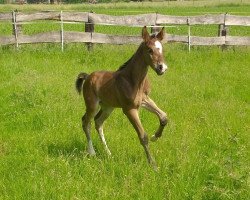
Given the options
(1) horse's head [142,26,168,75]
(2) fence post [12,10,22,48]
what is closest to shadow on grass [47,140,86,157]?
(1) horse's head [142,26,168,75]

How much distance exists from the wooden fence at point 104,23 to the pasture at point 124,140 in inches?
95.4

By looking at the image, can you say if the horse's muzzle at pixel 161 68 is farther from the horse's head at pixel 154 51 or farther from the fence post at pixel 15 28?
the fence post at pixel 15 28

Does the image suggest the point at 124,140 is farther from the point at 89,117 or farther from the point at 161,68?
the point at 161,68

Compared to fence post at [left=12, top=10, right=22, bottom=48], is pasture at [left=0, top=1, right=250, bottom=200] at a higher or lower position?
lower

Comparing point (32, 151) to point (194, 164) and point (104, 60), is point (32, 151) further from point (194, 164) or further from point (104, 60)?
point (104, 60)

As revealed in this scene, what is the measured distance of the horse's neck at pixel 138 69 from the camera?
550cm

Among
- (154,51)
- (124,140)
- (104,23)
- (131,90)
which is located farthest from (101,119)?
(104,23)

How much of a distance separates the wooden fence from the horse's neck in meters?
9.71

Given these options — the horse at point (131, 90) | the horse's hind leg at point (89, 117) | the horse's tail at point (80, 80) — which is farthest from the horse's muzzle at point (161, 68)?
the horse's tail at point (80, 80)

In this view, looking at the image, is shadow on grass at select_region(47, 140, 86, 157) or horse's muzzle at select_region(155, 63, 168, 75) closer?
horse's muzzle at select_region(155, 63, 168, 75)

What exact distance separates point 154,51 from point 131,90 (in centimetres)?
70

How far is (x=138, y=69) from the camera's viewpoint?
554 cm

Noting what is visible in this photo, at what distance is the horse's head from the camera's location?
5002 mm

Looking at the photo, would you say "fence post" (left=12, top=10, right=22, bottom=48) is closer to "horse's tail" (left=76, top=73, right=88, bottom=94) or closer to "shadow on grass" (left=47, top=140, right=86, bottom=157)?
"horse's tail" (left=76, top=73, right=88, bottom=94)
